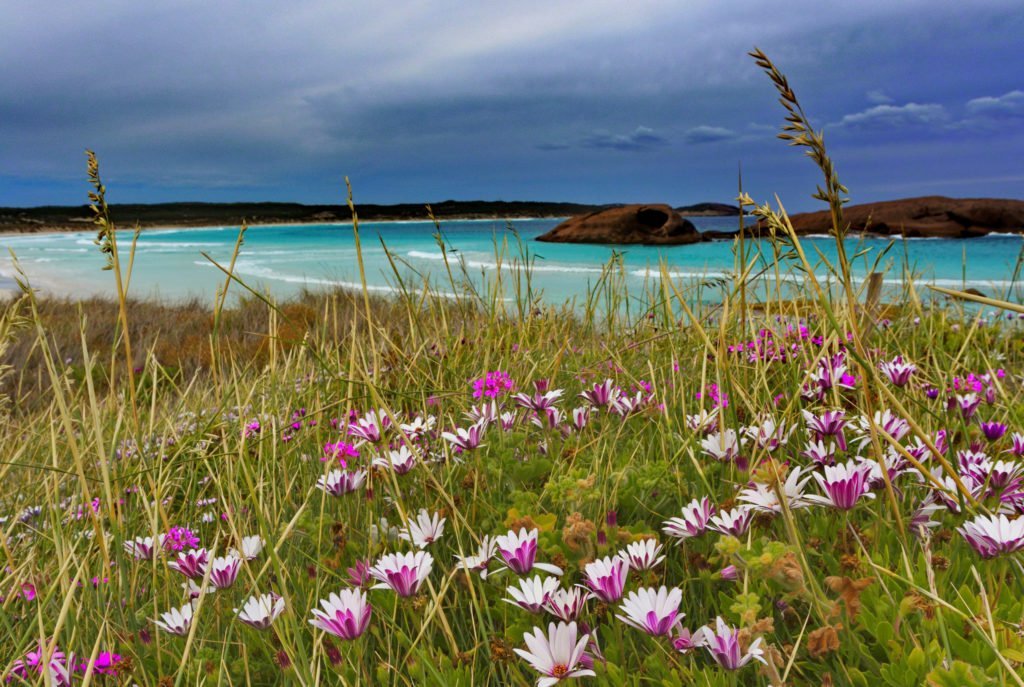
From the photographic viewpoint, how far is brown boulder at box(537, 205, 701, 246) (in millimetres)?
27062

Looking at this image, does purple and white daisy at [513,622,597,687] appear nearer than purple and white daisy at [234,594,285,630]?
Yes

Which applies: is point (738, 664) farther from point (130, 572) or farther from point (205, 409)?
point (205, 409)

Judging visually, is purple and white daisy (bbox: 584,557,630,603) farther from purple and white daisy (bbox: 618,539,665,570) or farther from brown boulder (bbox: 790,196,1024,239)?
brown boulder (bbox: 790,196,1024,239)

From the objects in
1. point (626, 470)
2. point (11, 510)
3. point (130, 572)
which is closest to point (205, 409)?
point (11, 510)

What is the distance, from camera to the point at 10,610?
6.61ft

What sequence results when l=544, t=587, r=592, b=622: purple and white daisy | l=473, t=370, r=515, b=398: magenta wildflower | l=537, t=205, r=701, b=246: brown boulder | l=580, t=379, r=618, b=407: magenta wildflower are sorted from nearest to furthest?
l=544, t=587, r=592, b=622: purple and white daisy → l=580, t=379, r=618, b=407: magenta wildflower → l=473, t=370, r=515, b=398: magenta wildflower → l=537, t=205, r=701, b=246: brown boulder

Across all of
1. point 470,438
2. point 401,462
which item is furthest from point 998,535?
point 401,462

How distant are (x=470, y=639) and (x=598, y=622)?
279 mm

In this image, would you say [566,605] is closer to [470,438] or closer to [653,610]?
[653,610]

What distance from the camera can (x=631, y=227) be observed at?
27.1m

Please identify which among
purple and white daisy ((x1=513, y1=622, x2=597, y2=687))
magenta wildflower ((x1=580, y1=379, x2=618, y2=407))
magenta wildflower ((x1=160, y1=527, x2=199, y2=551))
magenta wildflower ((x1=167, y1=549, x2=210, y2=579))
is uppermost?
magenta wildflower ((x1=580, y1=379, x2=618, y2=407))

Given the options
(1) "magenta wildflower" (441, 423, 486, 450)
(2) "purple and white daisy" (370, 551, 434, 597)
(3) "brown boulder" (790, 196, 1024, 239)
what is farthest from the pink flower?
(3) "brown boulder" (790, 196, 1024, 239)

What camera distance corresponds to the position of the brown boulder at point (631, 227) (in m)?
27.1

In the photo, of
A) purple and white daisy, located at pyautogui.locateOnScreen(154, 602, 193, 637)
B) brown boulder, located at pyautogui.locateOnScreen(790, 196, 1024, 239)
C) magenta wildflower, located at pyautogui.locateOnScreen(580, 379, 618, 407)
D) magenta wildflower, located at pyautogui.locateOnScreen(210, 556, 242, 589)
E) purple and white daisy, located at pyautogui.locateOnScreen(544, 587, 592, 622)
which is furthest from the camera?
brown boulder, located at pyautogui.locateOnScreen(790, 196, 1024, 239)
